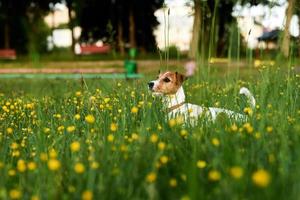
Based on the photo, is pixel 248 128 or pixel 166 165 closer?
pixel 166 165

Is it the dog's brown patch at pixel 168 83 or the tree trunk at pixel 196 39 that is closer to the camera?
the dog's brown patch at pixel 168 83

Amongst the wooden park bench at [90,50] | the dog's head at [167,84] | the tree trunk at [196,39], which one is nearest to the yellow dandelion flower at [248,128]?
the dog's head at [167,84]

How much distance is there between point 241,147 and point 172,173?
1.71 ft

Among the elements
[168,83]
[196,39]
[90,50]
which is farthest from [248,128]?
[90,50]

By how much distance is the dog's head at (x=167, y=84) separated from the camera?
5.93 m

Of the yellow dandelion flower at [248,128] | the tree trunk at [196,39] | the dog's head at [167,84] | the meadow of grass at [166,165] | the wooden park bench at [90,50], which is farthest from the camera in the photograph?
the wooden park bench at [90,50]

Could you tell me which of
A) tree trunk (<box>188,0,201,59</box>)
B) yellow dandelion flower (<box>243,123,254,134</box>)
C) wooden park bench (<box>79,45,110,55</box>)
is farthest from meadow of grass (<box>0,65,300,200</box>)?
wooden park bench (<box>79,45,110,55</box>)

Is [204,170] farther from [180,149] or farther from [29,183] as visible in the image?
[29,183]

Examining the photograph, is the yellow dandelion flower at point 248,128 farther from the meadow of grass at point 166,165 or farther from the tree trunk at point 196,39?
the tree trunk at point 196,39

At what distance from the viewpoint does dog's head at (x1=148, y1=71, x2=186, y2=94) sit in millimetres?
5930

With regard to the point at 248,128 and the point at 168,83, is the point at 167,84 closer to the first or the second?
the point at 168,83

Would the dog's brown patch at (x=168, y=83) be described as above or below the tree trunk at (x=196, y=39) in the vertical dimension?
below

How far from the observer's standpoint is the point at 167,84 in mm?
5953

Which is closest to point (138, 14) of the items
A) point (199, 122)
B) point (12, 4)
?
point (12, 4)
